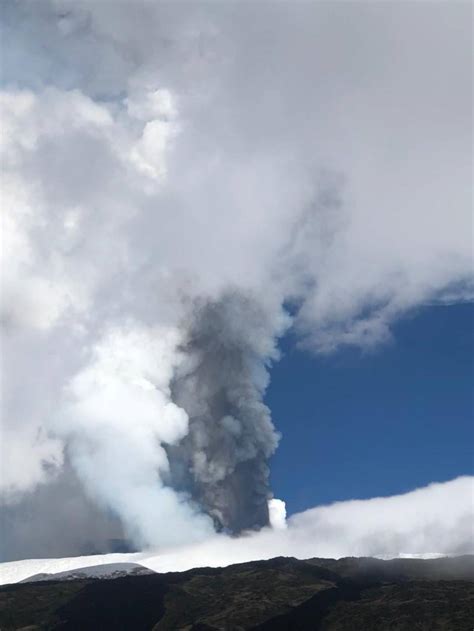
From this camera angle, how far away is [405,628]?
649 feet

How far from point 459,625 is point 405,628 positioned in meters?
14.3

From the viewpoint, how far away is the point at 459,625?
193375mm
